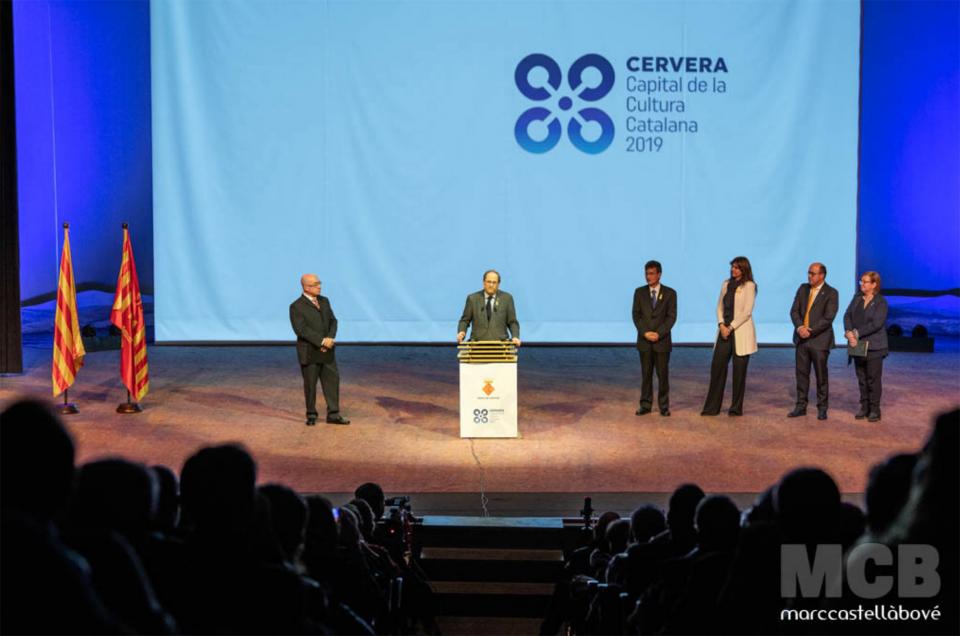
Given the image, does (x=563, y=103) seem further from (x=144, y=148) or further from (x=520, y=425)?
(x=144, y=148)

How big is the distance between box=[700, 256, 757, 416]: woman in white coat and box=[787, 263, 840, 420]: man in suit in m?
0.45

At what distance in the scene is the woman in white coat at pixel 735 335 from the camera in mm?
10492

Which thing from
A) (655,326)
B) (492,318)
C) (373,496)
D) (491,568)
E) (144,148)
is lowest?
(491,568)

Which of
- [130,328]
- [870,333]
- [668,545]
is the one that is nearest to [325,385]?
[130,328]

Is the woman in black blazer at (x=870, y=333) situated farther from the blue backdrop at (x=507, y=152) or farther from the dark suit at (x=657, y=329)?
the blue backdrop at (x=507, y=152)

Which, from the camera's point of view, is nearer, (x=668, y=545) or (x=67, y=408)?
(x=668, y=545)

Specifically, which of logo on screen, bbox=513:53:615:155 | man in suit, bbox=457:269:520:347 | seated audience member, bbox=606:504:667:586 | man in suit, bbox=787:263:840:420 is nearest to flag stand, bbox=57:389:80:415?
man in suit, bbox=457:269:520:347

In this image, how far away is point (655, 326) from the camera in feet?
35.0

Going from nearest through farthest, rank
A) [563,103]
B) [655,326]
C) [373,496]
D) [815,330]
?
[373,496] → [815,330] → [655,326] → [563,103]

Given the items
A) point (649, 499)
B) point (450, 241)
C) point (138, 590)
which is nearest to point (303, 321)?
point (649, 499)

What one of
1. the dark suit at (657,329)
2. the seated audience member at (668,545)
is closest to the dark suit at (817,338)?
the dark suit at (657,329)

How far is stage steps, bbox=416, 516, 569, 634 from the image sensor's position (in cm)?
559

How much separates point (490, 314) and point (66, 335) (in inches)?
164

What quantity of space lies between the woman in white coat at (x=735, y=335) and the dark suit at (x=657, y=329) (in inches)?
17.6
